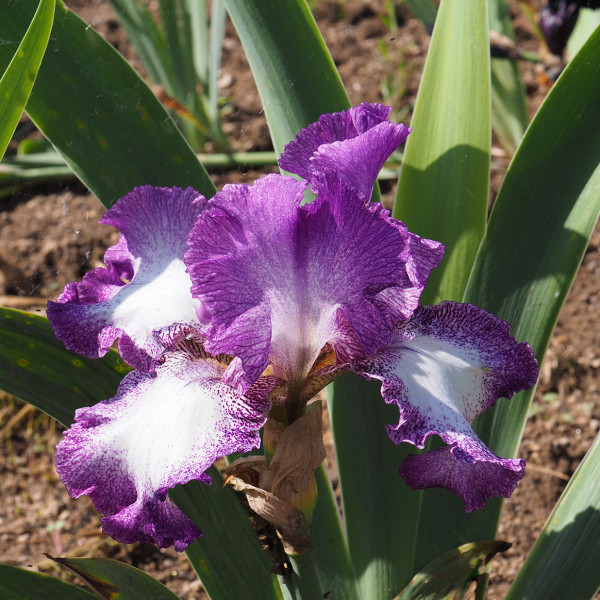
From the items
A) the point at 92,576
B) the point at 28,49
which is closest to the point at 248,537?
the point at 92,576

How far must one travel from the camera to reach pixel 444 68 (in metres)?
0.92

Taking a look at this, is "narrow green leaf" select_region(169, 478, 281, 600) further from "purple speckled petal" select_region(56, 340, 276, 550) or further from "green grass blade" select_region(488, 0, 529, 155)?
"green grass blade" select_region(488, 0, 529, 155)

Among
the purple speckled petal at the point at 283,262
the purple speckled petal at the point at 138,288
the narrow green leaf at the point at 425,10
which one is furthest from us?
the narrow green leaf at the point at 425,10

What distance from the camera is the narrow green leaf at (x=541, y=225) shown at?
818 millimetres

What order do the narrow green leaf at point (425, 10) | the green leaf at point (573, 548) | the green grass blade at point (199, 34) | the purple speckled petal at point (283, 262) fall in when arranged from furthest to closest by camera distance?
the green grass blade at point (199, 34), the narrow green leaf at point (425, 10), the green leaf at point (573, 548), the purple speckled petal at point (283, 262)

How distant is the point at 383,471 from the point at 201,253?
0.44 metres

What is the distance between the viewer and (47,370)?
0.77 m

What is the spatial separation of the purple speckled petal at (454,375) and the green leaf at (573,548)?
214 mm

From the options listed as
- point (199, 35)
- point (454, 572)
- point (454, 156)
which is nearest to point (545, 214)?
point (454, 156)

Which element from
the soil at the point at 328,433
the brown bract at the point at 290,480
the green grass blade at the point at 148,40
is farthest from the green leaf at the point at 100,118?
the green grass blade at the point at 148,40

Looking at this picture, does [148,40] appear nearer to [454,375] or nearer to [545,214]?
[545,214]

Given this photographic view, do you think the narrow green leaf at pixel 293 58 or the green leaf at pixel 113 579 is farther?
the narrow green leaf at pixel 293 58

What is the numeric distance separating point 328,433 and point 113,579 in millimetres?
808

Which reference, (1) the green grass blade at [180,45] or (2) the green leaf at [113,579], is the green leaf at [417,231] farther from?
(1) the green grass blade at [180,45]
